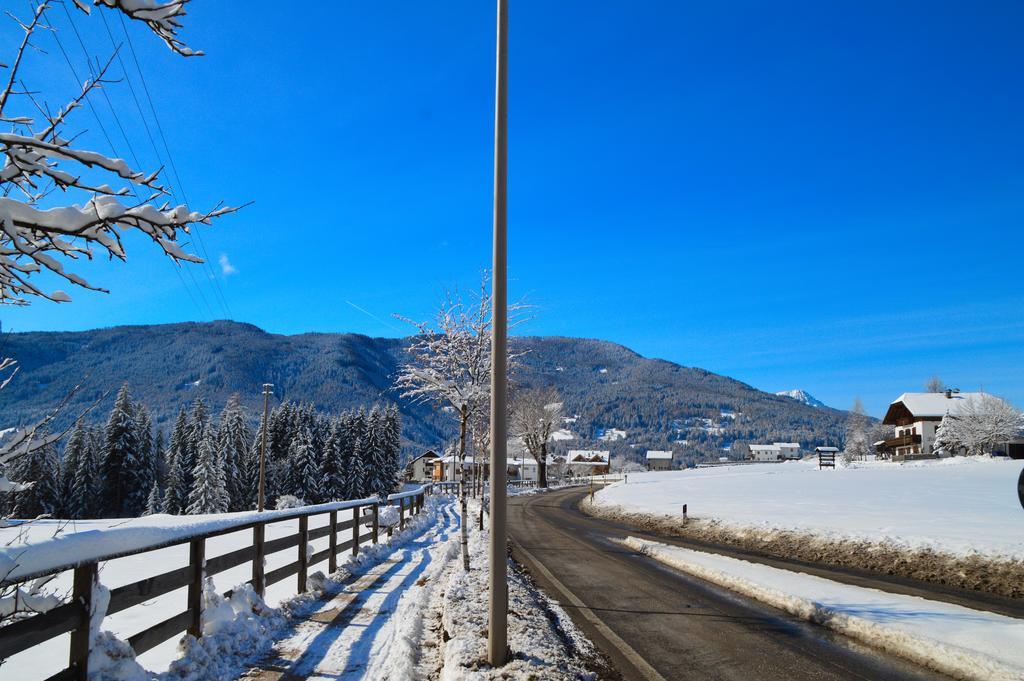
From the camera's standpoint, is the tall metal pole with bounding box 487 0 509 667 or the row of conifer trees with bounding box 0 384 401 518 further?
the row of conifer trees with bounding box 0 384 401 518

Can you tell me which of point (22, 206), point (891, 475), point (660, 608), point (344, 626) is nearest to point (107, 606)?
point (22, 206)

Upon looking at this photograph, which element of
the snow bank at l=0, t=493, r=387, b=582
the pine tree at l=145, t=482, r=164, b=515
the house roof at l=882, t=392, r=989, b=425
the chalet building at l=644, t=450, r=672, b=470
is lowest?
the chalet building at l=644, t=450, r=672, b=470

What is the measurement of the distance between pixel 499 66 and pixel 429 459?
146m

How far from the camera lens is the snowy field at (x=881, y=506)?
16078 mm

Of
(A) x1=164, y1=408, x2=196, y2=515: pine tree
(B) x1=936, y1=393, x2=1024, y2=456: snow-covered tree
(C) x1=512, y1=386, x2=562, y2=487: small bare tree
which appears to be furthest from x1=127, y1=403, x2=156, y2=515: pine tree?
(B) x1=936, y1=393, x2=1024, y2=456: snow-covered tree

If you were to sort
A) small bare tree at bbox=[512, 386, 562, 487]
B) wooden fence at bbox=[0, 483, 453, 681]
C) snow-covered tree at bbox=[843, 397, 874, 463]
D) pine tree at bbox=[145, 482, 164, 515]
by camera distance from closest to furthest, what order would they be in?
wooden fence at bbox=[0, 483, 453, 681]
pine tree at bbox=[145, 482, 164, 515]
small bare tree at bbox=[512, 386, 562, 487]
snow-covered tree at bbox=[843, 397, 874, 463]

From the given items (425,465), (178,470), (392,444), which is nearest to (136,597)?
(178,470)

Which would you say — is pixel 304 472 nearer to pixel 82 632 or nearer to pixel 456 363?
pixel 456 363

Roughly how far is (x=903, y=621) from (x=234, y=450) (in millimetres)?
65547

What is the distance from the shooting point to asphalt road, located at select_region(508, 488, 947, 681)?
6578 mm

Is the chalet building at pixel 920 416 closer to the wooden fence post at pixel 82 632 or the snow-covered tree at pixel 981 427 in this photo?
the snow-covered tree at pixel 981 427

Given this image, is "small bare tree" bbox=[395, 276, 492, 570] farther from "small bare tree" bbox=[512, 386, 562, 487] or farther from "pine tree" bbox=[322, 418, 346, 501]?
"pine tree" bbox=[322, 418, 346, 501]

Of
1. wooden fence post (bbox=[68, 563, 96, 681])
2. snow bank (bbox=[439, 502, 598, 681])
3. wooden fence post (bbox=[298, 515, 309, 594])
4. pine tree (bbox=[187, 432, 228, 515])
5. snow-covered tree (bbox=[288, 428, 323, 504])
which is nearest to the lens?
wooden fence post (bbox=[68, 563, 96, 681])

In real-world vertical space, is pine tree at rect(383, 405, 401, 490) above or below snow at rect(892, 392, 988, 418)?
below
